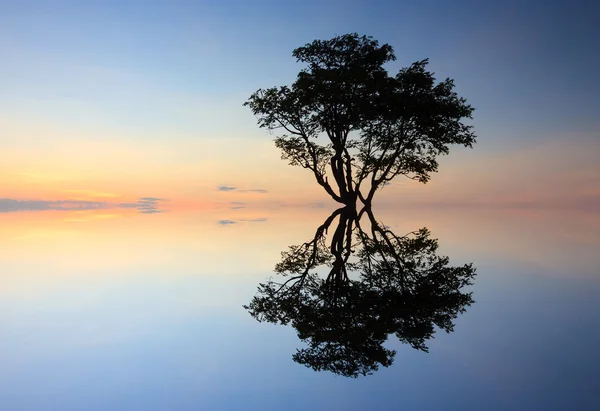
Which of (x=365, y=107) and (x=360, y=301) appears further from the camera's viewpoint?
(x=365, y=107)

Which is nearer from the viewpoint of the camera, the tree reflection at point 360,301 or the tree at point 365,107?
the tree reflection at point 360,301

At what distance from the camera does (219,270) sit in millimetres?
16141

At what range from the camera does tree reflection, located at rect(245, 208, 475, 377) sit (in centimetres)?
804

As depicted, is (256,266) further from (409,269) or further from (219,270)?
(409,269)

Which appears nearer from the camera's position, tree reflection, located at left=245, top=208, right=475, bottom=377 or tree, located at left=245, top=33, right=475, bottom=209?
tree reflection, located at left=245, top=208, right=475, bottom=377

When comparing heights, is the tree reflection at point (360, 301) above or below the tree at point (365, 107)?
below

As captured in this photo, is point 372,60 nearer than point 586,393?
No

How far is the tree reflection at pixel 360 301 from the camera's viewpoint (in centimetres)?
804

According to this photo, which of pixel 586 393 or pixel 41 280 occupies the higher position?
pixel 586 393

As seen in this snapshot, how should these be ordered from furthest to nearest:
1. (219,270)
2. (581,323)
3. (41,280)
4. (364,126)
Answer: (364,126) → (219,270) → (41,280) → (581,323)

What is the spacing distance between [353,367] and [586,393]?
11.6 ft

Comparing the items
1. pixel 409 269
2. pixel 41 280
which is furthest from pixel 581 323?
pixel 41 280

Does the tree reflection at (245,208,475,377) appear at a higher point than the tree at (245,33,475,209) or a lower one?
lower

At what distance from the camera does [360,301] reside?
10.9 m
